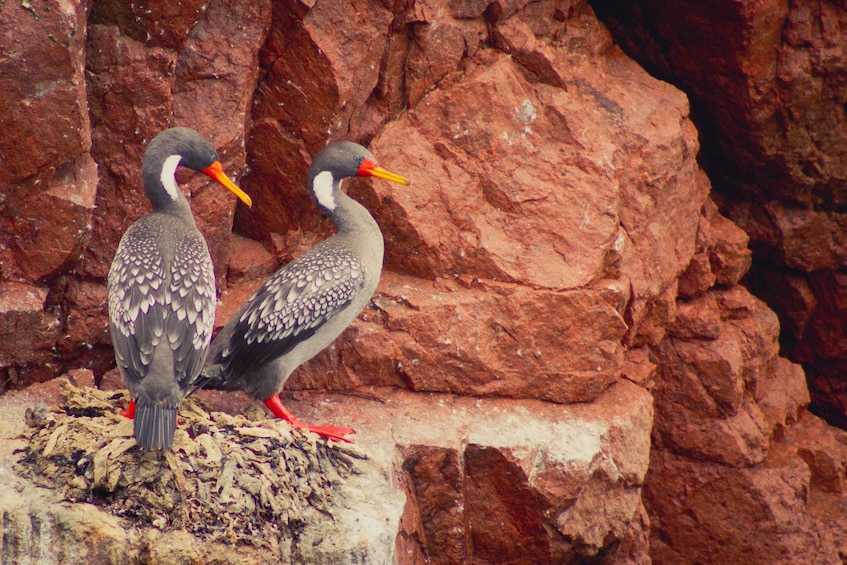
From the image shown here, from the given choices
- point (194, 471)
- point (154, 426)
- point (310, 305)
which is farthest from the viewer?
point (310, 305)

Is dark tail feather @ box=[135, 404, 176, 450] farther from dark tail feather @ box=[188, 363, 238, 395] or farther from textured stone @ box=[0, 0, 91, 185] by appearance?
textured stone @ box=[0, 0, 91, 185]

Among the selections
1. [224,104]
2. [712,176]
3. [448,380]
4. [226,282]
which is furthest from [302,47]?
[712,176]

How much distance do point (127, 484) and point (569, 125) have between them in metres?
3.96

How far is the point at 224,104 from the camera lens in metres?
6.88

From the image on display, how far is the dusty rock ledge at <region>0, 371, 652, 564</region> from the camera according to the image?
21.2ft

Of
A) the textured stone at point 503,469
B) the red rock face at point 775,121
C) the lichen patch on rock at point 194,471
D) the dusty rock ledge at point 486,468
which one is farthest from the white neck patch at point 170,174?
the red rock face at point 775,121

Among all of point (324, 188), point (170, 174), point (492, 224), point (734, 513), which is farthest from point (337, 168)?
point (734, 513)

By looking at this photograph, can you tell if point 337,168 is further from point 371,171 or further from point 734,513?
point 734,513

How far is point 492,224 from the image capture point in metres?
7.51

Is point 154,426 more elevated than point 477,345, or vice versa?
point 477,345

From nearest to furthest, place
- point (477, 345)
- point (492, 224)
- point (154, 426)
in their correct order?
point (154, 426) < point (477, 345) < point (492, 224)

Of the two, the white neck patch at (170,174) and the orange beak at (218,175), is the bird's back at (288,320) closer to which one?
the orange beak at (218,175)

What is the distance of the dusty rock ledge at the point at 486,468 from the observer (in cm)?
647

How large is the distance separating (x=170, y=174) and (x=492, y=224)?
7.42ft
